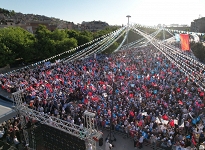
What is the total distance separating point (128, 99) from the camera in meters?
15.2

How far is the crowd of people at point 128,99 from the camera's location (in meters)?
11.7

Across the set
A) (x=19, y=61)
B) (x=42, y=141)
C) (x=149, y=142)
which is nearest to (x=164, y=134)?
(x=149, y=142)

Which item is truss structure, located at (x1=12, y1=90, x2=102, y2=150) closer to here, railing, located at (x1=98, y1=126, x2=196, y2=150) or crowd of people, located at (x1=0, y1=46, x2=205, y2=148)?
crowd of people, located at (x1=0, y1=46, x2=205, y2=148)

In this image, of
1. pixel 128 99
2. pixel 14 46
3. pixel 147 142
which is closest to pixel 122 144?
pixel 147 142

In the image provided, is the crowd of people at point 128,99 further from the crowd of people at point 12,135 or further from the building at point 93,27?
the building at point 93,27

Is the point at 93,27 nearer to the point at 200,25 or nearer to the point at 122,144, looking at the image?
the point at 200,25

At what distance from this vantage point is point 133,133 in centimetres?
1164

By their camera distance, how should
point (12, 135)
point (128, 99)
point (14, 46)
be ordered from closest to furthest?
1. point (12, 135)
2. point (128, 99)
3. point (14, 46)

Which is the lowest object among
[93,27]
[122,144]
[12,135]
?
[122,144]

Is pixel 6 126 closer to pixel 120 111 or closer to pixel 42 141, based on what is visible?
pixel 42 141

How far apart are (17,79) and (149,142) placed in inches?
555

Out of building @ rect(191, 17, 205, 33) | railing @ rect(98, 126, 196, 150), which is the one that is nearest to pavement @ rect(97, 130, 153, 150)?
railing @ rect(98, 126, 196, 150)

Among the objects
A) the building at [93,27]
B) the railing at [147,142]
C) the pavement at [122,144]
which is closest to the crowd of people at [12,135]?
Result: the pavement at [122,144]

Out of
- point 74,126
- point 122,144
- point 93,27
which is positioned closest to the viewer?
point 74,126
